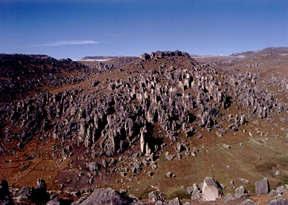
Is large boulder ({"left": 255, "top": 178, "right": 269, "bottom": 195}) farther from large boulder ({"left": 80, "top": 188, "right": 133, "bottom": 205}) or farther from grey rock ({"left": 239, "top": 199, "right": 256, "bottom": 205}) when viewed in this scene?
large boulder ({"left": 80, "top": 188, "right": 133, "bottom": 205})

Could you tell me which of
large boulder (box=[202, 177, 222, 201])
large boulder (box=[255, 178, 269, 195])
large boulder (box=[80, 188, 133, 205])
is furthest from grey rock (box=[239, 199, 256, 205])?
large boulder (box=[202, 177, 222, 201])

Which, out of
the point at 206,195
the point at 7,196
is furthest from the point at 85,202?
the point at 206,195

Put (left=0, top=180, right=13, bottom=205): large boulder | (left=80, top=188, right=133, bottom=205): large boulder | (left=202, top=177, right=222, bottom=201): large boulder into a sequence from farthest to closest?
1. (left=202, top=177, right=222, bottom=201): large boulder
2. (left=0, top=180, right=13, bottom=205): large boulder
3. (left=80, top=188, right=133, bottom=205): large boulder

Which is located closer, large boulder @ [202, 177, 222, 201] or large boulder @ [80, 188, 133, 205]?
large boulder @ [80, 188, 133, 205]

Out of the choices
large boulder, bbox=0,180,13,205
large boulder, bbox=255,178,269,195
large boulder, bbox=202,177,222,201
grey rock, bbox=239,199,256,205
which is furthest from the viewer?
large boulder, bbox=202,177,222,201

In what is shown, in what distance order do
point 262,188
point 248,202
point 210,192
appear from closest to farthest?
1. point 248,202
2. point 262,188
3. point 210,192

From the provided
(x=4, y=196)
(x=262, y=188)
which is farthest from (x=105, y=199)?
(x=262, y=188)

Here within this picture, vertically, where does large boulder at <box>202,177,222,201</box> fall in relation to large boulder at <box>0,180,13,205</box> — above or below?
below

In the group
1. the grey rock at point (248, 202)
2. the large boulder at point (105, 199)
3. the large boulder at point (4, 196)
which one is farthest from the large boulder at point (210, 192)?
the large boulder at point (4, 196)

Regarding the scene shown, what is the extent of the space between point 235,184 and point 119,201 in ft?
358

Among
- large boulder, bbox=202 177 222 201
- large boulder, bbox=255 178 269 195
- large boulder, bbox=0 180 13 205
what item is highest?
large boulder, bbox=0 180 13 205

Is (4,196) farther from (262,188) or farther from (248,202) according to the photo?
(262,188)

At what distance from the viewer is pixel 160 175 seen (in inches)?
7810

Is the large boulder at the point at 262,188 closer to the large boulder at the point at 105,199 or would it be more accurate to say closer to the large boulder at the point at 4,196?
the large boulder at the point at 105,199
